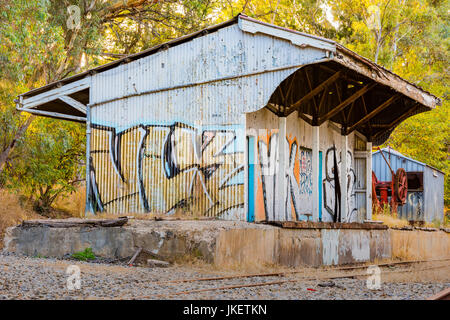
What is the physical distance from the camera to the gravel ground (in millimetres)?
7795

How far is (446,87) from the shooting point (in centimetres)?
3822

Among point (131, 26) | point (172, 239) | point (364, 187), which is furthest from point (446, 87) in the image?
point (172, 239)

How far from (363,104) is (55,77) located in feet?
41.4

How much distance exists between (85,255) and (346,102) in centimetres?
877

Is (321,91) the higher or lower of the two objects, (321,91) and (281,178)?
the higher

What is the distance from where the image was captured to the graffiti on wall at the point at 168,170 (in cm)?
1435

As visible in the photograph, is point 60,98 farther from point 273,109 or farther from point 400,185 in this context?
point 400,185

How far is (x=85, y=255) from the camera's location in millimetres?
12742

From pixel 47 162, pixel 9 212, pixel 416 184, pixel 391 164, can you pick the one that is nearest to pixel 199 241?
pixel 9 212

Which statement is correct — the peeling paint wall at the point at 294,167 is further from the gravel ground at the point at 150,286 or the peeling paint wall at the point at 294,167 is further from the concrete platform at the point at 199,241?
the gravel ground at the point at 150,286

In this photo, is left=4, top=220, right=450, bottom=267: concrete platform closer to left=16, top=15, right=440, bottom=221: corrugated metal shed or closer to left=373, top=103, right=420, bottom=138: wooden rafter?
left=16, top=15, right=440, bottom=221: corrugated metal shed

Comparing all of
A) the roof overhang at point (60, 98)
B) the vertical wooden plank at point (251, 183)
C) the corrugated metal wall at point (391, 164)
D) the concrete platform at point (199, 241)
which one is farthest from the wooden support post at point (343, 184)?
the roof overhang at point (60, 98)

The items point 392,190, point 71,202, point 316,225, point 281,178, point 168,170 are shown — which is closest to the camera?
point 316,225

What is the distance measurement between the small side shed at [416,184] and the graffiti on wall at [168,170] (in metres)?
14.9
